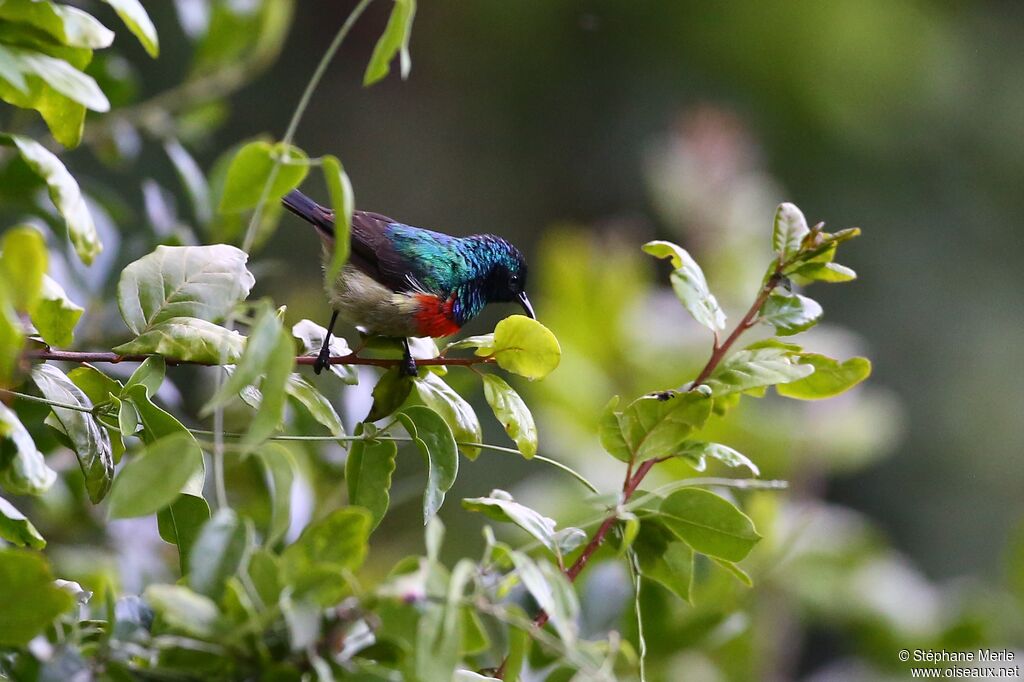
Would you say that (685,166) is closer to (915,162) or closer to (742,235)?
(742,235)

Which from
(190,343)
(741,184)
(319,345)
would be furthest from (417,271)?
(741,184)

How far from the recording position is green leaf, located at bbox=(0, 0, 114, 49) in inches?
→ 33.2

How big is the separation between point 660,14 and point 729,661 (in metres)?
4.99

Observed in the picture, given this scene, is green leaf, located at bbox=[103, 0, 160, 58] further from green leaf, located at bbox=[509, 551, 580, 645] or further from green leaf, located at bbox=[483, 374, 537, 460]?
green leaf, located at bbox=[509, 551, 580, 645]

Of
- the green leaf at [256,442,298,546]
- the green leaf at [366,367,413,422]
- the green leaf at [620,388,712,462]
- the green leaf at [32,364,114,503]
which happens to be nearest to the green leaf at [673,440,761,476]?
the green leaf at [620,388,712,462]

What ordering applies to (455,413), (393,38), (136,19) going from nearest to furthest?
(393,38), (136,19), (455,413)

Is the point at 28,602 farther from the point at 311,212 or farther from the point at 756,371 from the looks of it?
the point at 311,212

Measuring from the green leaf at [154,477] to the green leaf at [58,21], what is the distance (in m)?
0.37

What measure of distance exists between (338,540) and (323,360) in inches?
13.8

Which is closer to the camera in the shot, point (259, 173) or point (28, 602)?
point (28, 602)

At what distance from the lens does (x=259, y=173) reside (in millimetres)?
813

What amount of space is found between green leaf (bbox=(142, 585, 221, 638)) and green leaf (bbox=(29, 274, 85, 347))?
A: 0.98 feet

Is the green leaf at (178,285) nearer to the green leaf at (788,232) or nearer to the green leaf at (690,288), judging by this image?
the green leaf at (690,288)

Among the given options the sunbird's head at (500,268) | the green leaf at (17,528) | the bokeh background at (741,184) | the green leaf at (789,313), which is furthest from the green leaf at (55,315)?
the bokeh background at (741,184)
